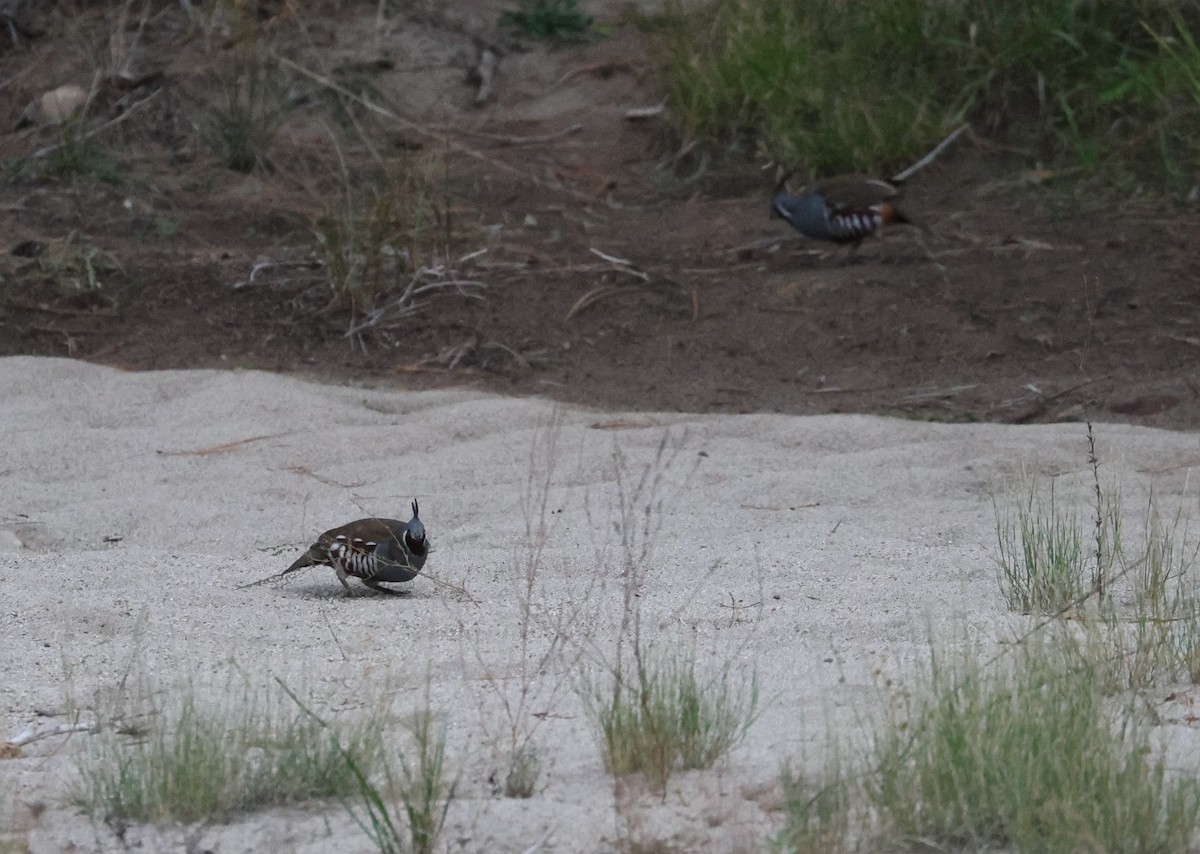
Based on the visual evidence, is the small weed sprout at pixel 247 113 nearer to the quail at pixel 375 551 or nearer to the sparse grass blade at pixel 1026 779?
the quail at pixel 375 551

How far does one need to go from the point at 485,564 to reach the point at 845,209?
3.68 metres

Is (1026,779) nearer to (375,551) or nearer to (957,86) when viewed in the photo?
(375,551)

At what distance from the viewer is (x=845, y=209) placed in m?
7.56

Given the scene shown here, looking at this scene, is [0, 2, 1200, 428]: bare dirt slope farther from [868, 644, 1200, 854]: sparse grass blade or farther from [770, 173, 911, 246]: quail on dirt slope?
[868, 644, 1200, 854]: sparse grass blade

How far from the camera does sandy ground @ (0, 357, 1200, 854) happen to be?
2.67 meters

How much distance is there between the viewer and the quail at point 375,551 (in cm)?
401

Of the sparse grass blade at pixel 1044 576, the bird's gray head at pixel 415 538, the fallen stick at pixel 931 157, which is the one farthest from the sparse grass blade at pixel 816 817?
the fallen stick at pixel 931 157

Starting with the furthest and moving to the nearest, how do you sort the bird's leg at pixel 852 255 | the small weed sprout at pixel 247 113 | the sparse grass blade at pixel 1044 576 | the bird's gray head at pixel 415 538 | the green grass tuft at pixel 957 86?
the small weed sprout at pixel 247 113, the green grass tuft at pixel 957 86, the bird's leg at pixel 852 255, the bird's gray head at pixel 415 538, the sparse grass blade at pixel 1044 576

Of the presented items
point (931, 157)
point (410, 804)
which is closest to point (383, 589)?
point (410, 804)

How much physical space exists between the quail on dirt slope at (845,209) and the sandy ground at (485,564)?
1.74 meters

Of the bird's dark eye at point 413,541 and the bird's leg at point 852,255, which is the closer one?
the bird's dark eye at point 413,541

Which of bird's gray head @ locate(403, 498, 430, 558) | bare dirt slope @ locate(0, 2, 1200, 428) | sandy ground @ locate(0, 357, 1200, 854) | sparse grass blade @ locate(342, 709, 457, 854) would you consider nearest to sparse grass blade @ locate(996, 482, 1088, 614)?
sandy ground @ locate(0, 357, 1200, 854)

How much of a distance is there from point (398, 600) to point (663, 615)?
29.0 inches

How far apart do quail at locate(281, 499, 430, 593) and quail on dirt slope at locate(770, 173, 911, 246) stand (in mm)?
3960
